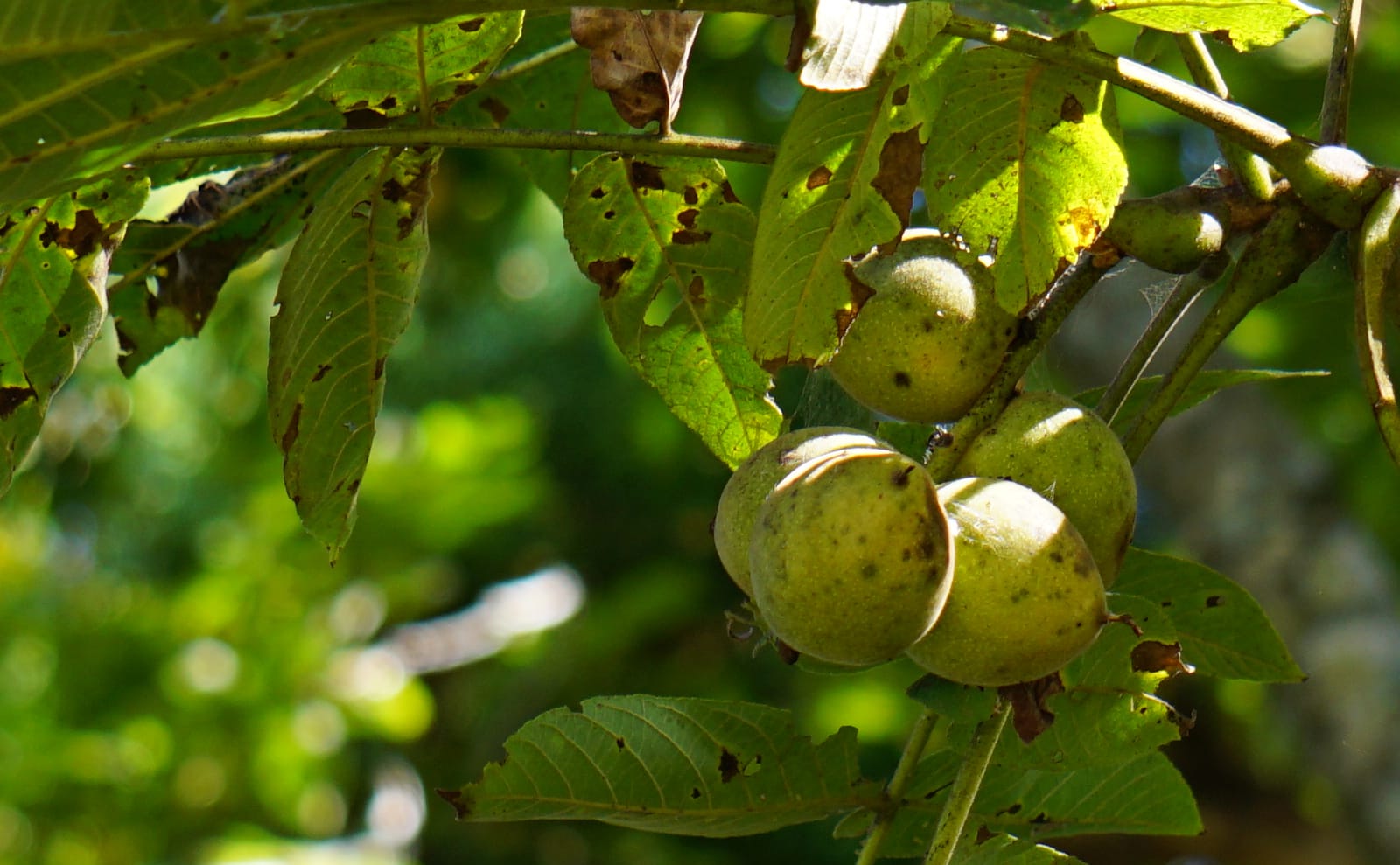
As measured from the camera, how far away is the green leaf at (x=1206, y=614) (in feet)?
4.65

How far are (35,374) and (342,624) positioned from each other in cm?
325

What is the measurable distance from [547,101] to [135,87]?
89 centimetres

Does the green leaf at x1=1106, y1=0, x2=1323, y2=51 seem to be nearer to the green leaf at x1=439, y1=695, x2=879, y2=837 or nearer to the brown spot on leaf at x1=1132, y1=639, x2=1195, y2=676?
the brown spot on leaf at x1=1132, y1=639, x2=1195, y2=676

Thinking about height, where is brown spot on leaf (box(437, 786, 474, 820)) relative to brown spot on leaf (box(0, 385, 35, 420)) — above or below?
below

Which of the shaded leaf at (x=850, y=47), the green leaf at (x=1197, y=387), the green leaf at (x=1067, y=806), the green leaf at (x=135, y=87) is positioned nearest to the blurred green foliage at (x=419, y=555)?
the green leaf at (x=1197, y=387)

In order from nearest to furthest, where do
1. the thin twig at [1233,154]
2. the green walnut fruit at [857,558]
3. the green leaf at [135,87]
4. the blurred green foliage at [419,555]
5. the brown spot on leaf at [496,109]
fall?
the green leaf at [135,87] → the green walnut fruit at [857,558] → the thin twig at [1233,154] → the brown spot on leaf at [496,109] → the blurred green foliage at [419,555]

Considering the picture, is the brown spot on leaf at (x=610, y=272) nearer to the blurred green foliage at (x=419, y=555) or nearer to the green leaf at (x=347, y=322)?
the green leaf at (x=347, y=322)

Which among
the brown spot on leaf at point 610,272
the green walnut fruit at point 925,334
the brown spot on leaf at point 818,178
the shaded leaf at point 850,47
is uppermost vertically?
the shaded leaf at point 850,47

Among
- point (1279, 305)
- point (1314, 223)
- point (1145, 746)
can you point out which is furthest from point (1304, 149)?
point (1145, 746)

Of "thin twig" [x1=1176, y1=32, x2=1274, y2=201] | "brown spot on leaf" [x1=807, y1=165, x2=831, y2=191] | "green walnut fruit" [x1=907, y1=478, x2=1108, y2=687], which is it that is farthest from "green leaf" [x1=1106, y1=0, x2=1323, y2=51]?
"green walnut fruit" [x1=907, y1=478, x2=1108, y2=687]

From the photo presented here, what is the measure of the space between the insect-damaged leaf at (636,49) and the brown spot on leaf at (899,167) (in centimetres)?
20

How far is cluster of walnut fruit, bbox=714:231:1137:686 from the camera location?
1094mm

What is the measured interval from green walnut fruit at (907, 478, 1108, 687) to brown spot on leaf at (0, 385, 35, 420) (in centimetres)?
86

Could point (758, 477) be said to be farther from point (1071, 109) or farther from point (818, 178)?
point (1071, 109)
